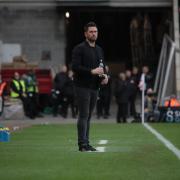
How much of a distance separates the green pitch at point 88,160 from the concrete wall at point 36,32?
16.1 metres

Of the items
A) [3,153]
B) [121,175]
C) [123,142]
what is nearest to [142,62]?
[123,142]

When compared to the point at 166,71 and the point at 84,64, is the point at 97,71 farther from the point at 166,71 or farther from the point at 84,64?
the point at 166,71

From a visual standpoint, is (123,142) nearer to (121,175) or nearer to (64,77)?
(121,175)

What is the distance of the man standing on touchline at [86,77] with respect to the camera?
12.0 metres

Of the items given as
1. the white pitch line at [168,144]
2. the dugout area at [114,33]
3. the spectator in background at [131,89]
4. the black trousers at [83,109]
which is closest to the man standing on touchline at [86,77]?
the black trousers at [83,109]

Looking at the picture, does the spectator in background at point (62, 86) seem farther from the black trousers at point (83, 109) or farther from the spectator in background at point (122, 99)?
the black trousers at point (83, 109)

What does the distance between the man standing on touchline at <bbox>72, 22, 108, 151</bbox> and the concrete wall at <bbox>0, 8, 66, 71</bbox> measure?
63.6 feet

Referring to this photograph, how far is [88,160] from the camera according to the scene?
35.6 feet

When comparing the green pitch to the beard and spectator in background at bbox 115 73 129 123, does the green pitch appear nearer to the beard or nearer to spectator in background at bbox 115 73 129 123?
the beard

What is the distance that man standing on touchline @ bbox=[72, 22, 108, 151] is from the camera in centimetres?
1205

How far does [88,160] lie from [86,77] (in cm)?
172

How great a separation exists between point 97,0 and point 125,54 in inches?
301

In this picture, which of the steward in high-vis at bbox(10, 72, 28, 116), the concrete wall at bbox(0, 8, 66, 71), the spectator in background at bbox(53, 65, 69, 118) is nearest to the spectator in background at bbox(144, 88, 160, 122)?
the spectator in background at bbox(53, 65, 69, 118)

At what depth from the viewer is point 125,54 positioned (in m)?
37.9
